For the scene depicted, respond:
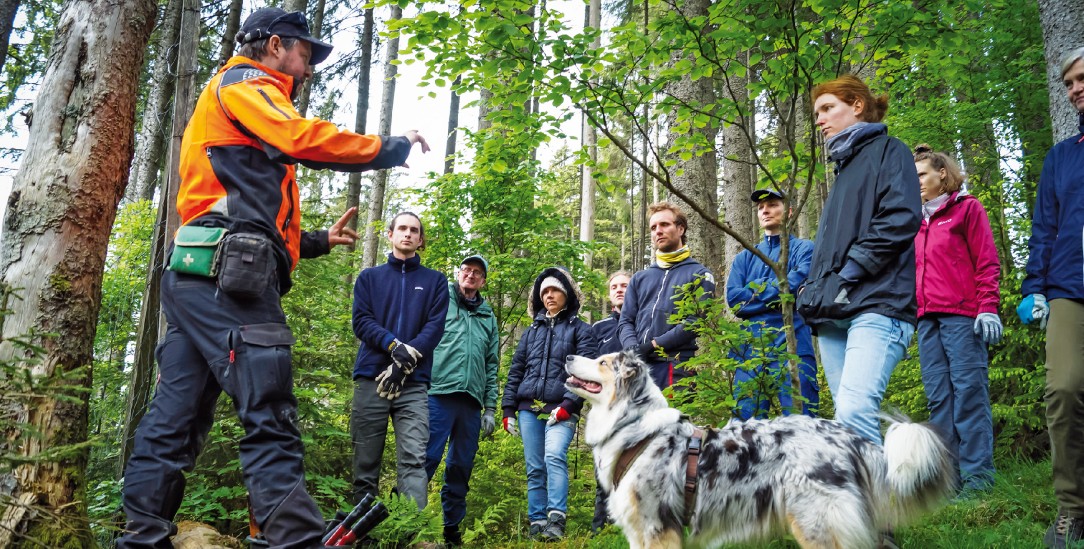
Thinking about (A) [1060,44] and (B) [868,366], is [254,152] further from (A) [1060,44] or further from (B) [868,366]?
(A) [1060,44]

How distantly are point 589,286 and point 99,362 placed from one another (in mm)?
6708

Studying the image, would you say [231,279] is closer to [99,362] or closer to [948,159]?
[99,362]

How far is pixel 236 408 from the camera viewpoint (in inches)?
108

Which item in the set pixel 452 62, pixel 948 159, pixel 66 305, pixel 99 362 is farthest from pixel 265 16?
pixel 948 159

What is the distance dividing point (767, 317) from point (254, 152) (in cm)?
394

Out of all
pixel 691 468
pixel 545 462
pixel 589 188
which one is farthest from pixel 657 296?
pixel 589 188

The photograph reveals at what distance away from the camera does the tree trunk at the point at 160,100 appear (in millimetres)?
7238

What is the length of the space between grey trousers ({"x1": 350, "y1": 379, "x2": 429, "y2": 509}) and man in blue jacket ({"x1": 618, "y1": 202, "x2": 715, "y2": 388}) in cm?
183

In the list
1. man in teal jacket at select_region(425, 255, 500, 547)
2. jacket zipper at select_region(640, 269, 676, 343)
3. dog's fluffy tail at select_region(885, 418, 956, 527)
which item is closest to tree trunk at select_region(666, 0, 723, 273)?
jacket zipper at select_region(640, 269, 676, 343)

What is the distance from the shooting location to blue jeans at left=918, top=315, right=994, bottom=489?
5.16 metres

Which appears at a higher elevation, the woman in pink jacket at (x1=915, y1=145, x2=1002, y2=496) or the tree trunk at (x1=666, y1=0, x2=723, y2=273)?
the tree trunk at (x1=666, y1=0, x2=723, y2=273)

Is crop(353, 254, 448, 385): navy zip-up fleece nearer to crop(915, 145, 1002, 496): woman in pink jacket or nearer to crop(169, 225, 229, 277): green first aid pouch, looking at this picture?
crop(169, 225, 229, 277): green first aid pouch

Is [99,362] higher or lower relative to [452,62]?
lower

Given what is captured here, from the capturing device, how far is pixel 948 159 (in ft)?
18.6
